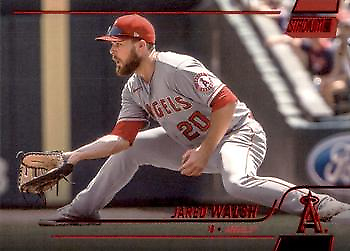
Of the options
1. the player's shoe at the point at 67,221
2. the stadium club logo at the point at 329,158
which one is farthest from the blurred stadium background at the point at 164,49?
the player's shoe at the point at 67,221

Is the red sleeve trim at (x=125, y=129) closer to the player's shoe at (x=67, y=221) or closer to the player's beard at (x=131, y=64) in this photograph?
the player's beard at (x=131, y=64)

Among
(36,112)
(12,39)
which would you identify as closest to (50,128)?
(36,112)

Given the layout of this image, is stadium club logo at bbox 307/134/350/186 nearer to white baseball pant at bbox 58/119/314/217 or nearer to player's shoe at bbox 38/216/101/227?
white baseball pant at bbox 58/119/314/217

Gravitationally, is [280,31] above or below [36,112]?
above

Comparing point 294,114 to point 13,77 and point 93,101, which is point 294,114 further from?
point 13,77

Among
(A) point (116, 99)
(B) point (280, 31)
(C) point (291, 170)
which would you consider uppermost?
(B) point (280, 31)

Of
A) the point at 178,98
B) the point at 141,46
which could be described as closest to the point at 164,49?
the point at 141,46

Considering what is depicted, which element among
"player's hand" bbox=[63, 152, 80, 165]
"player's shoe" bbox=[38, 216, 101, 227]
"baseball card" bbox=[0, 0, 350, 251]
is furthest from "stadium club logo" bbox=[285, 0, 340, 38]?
"player's shoe" bbox=[38, 216, 101, 227]
